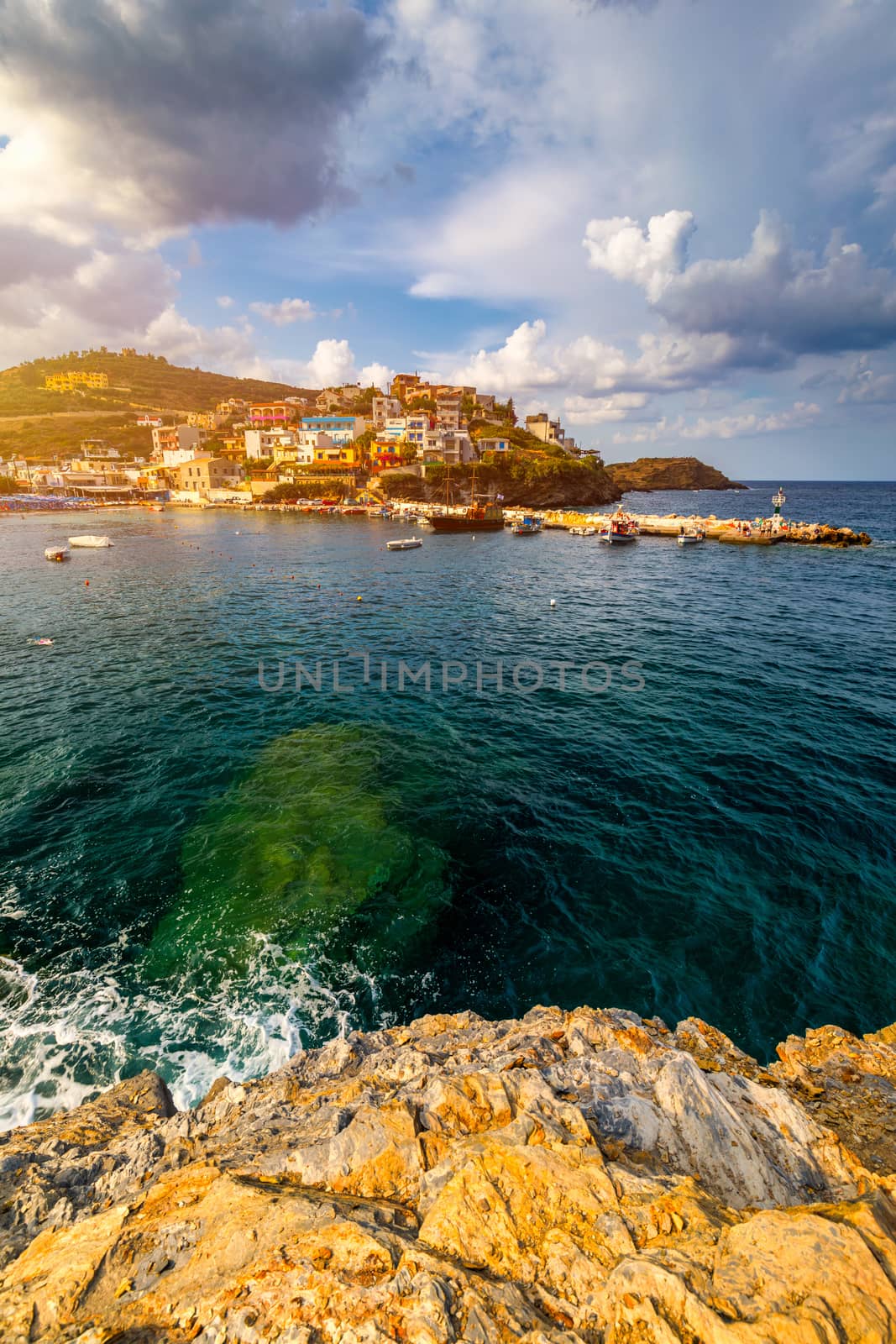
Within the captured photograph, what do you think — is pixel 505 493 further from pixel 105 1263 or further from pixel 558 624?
pixel 105 1263

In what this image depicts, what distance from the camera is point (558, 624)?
38.8 m

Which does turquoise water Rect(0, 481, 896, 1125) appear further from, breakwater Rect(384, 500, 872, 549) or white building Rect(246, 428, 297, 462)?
white building Rect(246, 428, 297, 462)

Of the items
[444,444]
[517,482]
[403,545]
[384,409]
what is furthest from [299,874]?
[384,409]

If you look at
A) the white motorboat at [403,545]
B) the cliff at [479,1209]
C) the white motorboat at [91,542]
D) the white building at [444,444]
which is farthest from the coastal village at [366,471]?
the cliff at [479,1209]

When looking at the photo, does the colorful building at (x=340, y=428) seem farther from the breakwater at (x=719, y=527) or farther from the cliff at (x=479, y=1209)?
the cliff at (x=479, y=1209)

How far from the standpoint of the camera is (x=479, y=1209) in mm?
4352

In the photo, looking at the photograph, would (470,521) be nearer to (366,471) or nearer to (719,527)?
(719,527)

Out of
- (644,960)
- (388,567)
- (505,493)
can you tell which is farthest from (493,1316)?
(505,493)

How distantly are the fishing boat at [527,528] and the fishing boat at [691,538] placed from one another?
23.2m

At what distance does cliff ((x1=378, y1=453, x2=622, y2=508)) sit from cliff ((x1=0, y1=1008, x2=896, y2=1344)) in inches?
4635

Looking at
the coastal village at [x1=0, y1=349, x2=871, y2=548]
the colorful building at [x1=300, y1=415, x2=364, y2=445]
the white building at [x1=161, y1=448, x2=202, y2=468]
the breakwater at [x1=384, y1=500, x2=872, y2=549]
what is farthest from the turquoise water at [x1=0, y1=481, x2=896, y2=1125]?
the white building at [x1=161, y1=448, x2=202, y2=468]

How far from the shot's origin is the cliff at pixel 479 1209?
3.47 meters

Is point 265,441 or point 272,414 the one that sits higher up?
point 272,414

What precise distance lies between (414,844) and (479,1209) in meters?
10.9
